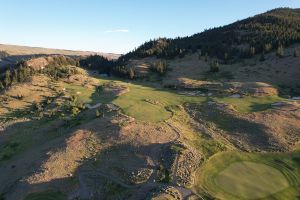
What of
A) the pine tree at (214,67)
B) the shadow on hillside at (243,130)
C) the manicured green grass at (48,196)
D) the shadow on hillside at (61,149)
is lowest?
the manicured green grass at (48,196)

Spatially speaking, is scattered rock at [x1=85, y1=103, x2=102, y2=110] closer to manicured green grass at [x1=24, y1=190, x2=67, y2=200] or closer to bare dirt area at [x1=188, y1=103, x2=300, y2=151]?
bare dirt area at [x1=188, y1=103, x2=300, y2=151]

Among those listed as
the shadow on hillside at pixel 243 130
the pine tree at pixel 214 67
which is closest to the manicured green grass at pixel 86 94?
the shadow on hillside at pixel 243 130

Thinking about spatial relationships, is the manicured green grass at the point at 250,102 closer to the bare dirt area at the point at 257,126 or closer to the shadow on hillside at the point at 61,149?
the bare dirt area at the point at 257,126

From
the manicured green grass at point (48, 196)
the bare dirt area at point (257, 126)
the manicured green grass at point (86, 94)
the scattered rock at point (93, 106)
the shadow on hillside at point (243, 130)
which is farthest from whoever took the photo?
the manicured green grass at point (86, 94)

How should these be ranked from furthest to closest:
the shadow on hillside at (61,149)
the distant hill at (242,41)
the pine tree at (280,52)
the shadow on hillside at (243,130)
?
the distant hill at (242,41)
the pine tree at (280,52)
the shadow on hillside at (243,130)
the shadow on hillside at (61,149)

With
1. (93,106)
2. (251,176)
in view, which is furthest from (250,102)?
(251,176)

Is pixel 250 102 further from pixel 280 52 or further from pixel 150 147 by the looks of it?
pixel 280 52
